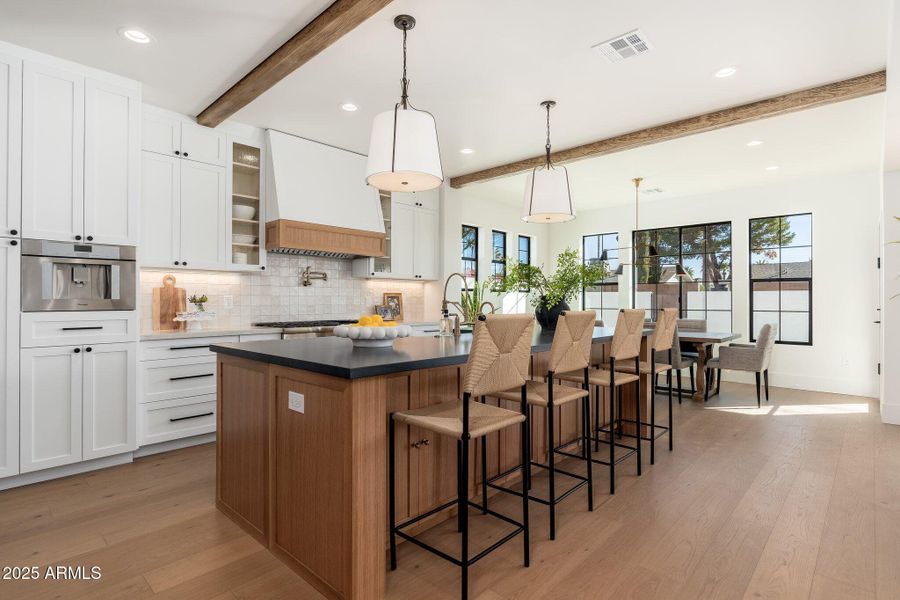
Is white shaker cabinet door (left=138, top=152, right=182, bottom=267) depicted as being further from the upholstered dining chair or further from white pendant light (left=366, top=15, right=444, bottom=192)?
the upholstered dining chair

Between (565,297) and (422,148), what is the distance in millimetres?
1758

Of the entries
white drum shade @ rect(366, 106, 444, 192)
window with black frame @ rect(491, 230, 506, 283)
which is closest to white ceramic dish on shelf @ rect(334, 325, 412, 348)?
white drum shade @ rect(366, 106, 444, 192)

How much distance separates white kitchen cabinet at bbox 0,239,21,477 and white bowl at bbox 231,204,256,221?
171 cm

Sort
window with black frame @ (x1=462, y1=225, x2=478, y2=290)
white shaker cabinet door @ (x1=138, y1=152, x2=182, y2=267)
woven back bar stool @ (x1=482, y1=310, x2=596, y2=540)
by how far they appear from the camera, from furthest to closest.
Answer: window with black frame @ (x1=462, y1=225, x2=478, y2=290)
white shaker cabinet door @ (x1=138, y1=152, x2=182, y2=267)
woven back bar stool @ (x1=482, y1=310, x2=596, y2=540)

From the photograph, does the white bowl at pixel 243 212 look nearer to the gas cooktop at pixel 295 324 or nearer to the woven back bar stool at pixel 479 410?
the gas cooktop at pixel 295 324

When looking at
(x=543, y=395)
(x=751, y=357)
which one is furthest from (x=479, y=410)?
(x=751, y=357)

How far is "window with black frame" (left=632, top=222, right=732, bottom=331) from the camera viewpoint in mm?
6988

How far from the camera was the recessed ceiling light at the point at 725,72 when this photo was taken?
130 inches

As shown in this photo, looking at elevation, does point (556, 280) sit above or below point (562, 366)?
above

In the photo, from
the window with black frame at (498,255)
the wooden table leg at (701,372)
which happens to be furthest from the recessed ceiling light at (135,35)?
Answer: the wooden table leg at (701,372)

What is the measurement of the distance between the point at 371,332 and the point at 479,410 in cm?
60

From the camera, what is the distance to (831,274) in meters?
6.14

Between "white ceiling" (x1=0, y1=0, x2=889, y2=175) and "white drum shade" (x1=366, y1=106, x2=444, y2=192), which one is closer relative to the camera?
"white drum shade" (x1=366, y1=106, x2=444, y2=192)

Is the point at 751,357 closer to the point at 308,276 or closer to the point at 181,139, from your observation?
the point at 308,276
